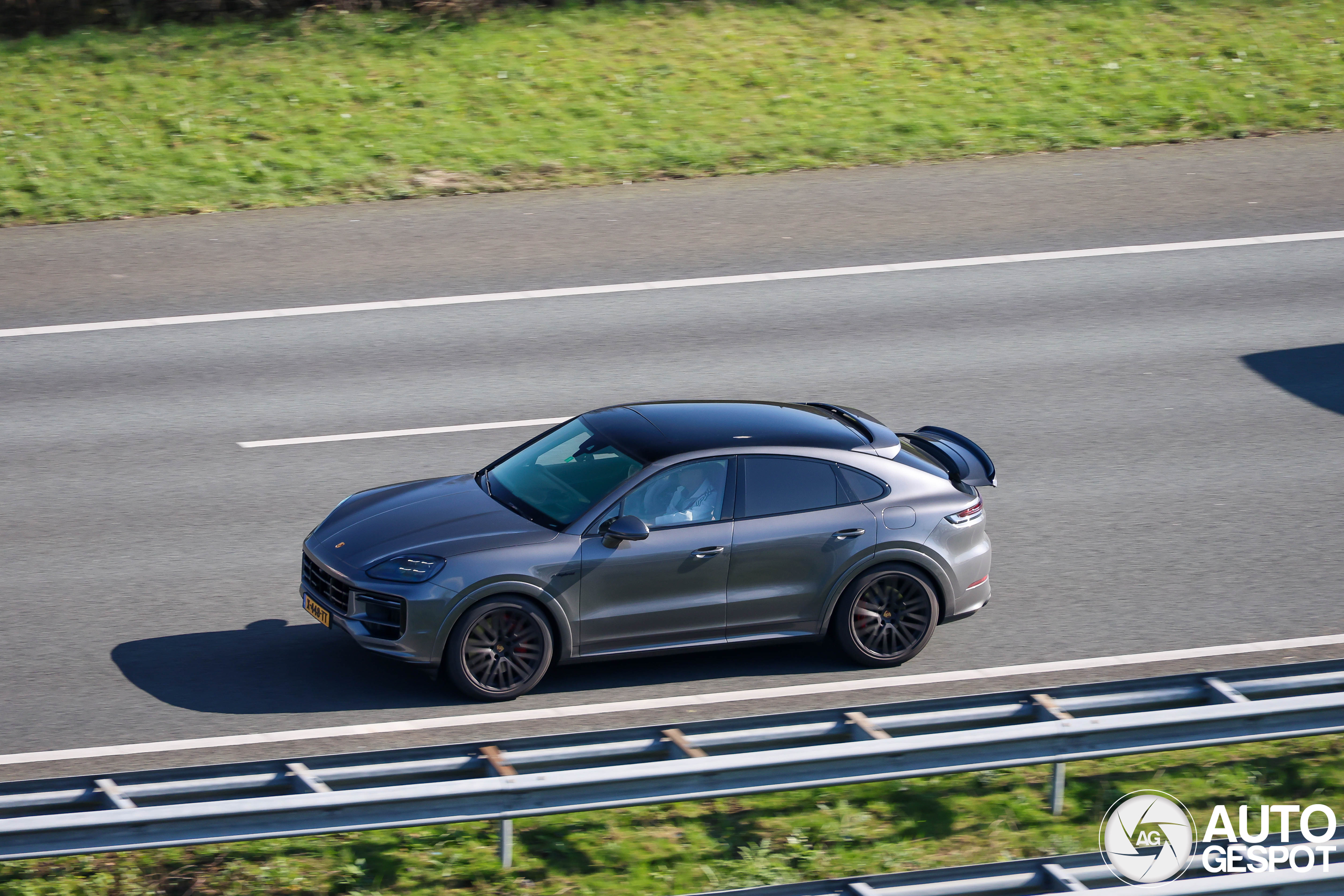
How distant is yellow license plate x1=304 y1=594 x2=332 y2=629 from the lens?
8.56 meters

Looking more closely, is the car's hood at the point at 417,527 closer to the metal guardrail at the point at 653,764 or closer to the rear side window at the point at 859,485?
the metal guardrail at the point at 653,764

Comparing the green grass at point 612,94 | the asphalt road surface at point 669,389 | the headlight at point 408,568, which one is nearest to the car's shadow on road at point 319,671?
the asphalt road surface at point 669,389

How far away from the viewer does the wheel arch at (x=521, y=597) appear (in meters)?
8.27

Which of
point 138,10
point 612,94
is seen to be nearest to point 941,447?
point 612,94

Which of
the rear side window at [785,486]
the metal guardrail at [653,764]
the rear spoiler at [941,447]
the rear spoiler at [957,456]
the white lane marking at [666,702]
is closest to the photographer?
the metal guardrail at [653,764]

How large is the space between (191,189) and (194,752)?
10978 mm

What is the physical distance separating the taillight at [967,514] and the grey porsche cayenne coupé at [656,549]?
1 centimetres

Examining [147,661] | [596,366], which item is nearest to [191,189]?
[596,366]

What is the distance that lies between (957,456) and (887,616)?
4.44ft

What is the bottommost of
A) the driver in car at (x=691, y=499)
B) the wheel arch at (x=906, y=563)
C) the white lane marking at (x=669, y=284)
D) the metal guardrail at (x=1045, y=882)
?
the metal guardrail at (x=1045, y=882)

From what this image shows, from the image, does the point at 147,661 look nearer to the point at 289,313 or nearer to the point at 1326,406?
the point at 289,313

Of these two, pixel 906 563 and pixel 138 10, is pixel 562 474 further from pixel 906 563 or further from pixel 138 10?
pixel 138 10

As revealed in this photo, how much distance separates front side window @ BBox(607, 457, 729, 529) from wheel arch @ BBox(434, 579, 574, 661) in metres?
0.64

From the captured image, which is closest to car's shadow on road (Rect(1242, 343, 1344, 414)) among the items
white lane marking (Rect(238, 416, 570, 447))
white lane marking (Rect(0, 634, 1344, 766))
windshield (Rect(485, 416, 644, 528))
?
white lane marking (Rect(0, 634, 1344, 766))
